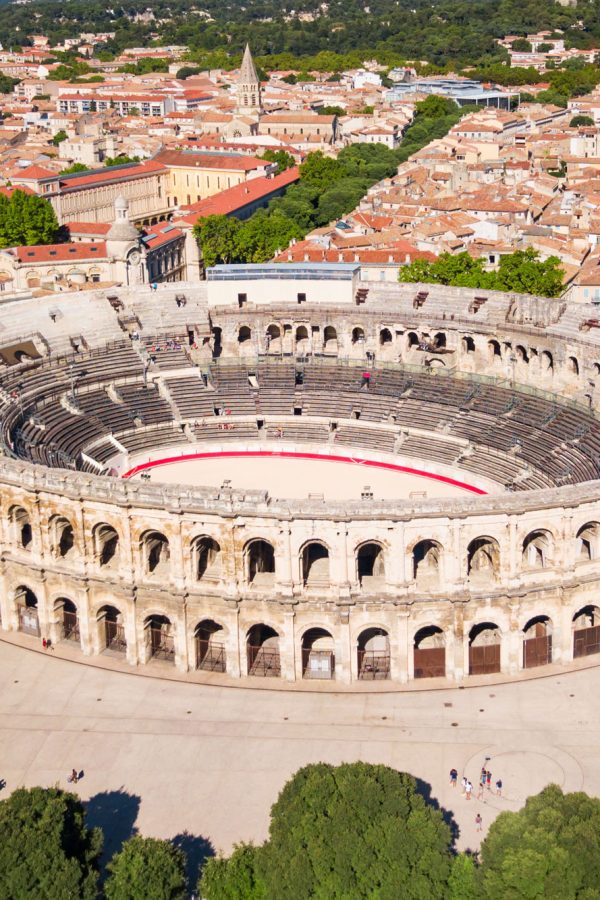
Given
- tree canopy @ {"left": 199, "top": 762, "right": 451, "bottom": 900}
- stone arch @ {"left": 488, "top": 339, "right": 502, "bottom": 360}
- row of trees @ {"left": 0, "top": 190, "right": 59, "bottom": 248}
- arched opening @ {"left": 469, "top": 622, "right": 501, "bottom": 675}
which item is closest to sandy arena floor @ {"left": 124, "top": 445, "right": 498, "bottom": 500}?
stone arch @ {"left": 488, "top": 339, "right": 502, "bottom": 360}

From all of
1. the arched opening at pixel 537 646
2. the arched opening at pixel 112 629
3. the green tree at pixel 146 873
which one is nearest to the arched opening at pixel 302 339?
the arched opening at pixel 112 629

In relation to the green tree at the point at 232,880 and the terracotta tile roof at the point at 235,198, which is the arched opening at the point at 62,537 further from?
the terracotta tile roof at the point at 235,198

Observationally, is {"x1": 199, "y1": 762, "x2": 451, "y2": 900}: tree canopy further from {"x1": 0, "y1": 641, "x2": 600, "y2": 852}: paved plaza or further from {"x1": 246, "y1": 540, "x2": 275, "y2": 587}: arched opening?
{"x1": 246, "y1": 540, "x2": 275, "y2": 587}: arched opening

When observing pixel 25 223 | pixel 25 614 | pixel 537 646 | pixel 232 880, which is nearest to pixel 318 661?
pixel 537 646

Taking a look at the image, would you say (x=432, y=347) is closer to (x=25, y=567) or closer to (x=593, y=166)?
(x=25, y=567)

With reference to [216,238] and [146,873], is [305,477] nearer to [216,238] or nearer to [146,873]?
[146,873]

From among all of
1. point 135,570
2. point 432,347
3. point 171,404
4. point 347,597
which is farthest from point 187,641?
point 432,347
